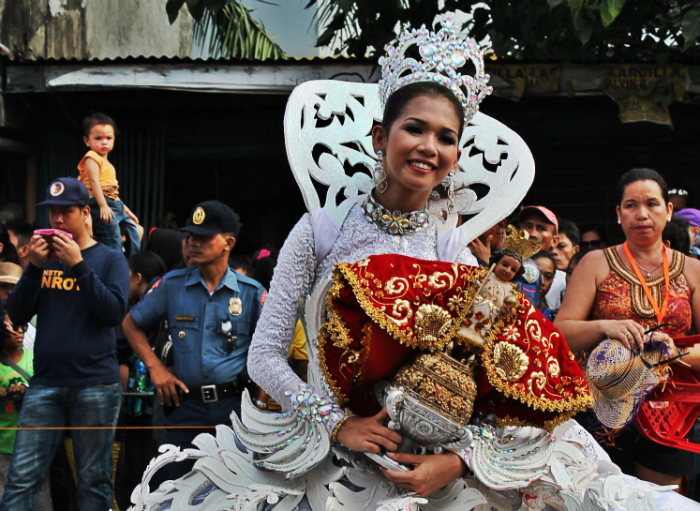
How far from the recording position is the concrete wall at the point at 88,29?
6.93 meters

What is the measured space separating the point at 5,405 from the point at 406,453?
2.83 m

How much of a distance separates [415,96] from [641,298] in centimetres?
150

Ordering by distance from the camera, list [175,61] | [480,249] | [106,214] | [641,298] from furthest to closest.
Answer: [175,61] → [106,214] → [480,249] → [641,298]

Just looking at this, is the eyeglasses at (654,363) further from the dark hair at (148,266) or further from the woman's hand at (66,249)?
the dark hair at (148,266)

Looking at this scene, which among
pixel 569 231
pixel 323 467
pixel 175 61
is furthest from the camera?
pixel 175 61

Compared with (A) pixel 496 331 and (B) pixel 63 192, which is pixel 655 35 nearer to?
(B) pixel 63 192

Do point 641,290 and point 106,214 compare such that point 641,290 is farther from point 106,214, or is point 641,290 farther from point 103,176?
point 103,176

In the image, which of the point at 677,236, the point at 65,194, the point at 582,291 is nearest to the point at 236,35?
the point at 65,194

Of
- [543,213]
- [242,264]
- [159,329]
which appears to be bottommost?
[159,329]

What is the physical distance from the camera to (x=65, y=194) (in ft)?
11.9

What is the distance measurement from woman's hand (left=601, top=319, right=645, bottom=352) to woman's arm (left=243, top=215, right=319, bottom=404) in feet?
4.19

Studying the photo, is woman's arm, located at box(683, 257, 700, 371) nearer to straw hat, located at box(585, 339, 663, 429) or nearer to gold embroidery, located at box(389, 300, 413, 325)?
straw hat, located at box(585, 339, 663, 429)

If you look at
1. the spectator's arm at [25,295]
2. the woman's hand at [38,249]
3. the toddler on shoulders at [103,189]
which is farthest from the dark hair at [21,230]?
the woman's hand at [38,249]

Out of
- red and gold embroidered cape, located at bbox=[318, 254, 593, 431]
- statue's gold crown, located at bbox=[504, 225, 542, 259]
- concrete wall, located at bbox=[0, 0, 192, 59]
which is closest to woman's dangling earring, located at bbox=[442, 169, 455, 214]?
statue's gold crown, located at bbox=[504, 225, 542, 259]
